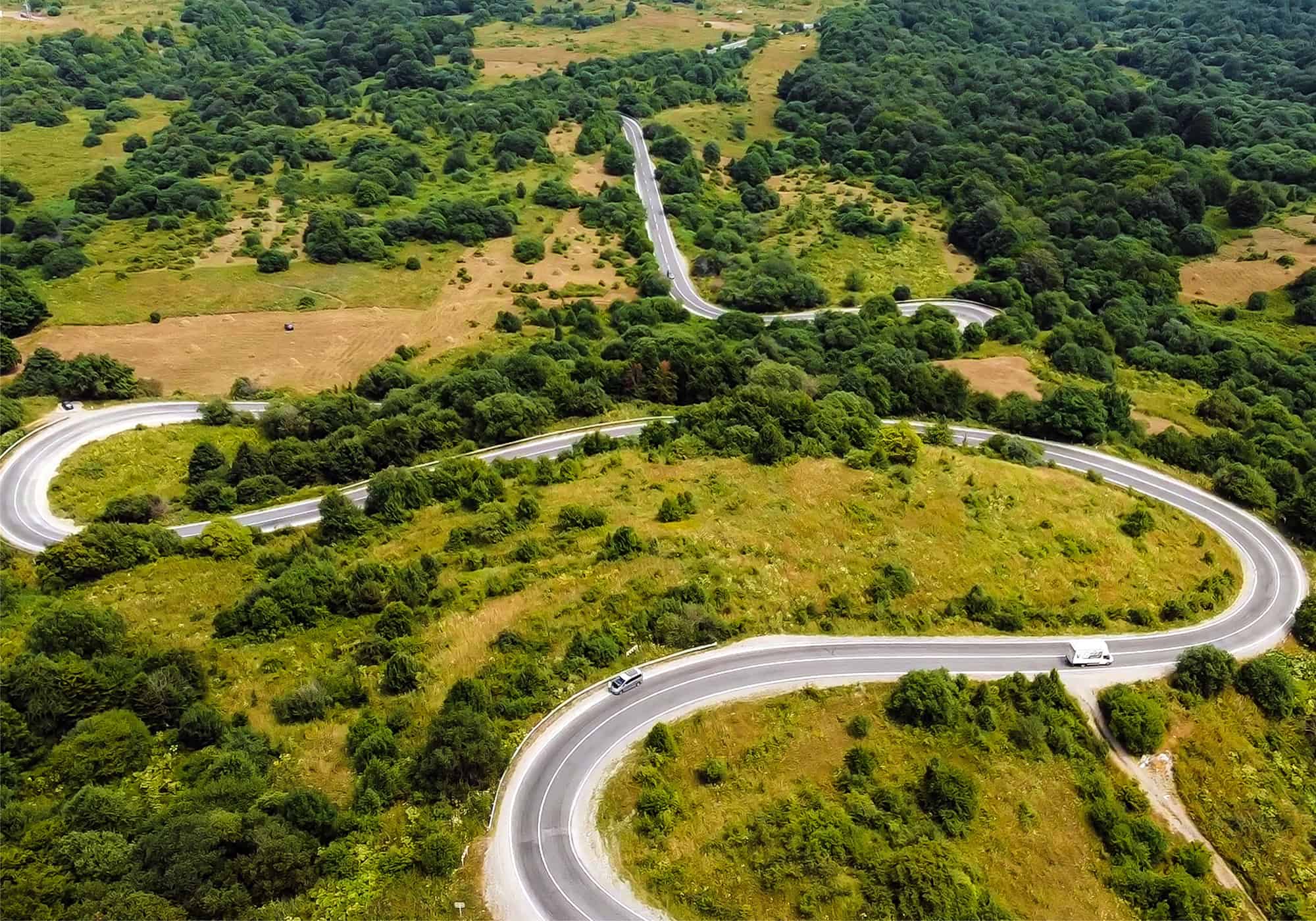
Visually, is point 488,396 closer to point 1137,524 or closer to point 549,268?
point 549,268

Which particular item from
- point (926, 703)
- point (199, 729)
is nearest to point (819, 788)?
point (926, 703)

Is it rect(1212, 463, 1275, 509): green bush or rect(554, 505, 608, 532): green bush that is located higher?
rect(554, 505, 608, 532): green bush

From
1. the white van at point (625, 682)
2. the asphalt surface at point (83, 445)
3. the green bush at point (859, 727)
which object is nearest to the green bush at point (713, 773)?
the white van at point (625, 682)

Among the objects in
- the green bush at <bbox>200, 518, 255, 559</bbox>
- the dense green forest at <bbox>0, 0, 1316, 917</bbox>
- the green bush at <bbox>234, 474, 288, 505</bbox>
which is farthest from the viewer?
the green bush at <bbox>234, 474, 288, 505</bbox>

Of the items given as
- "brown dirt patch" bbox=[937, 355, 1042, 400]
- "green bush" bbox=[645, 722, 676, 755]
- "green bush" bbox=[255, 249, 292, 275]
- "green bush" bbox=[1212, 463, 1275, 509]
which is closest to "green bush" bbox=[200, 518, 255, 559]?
"green bush" bbox=[645, 722, 676, 755]

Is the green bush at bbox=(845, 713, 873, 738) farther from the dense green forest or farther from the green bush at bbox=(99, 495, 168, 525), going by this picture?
the green bush at bbox=(99, 495, 168, 525)

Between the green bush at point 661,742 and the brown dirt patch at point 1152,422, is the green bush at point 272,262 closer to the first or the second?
the green bush at point 661,742

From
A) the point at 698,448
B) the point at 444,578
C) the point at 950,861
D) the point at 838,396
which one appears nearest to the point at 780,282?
the point at 838,396
